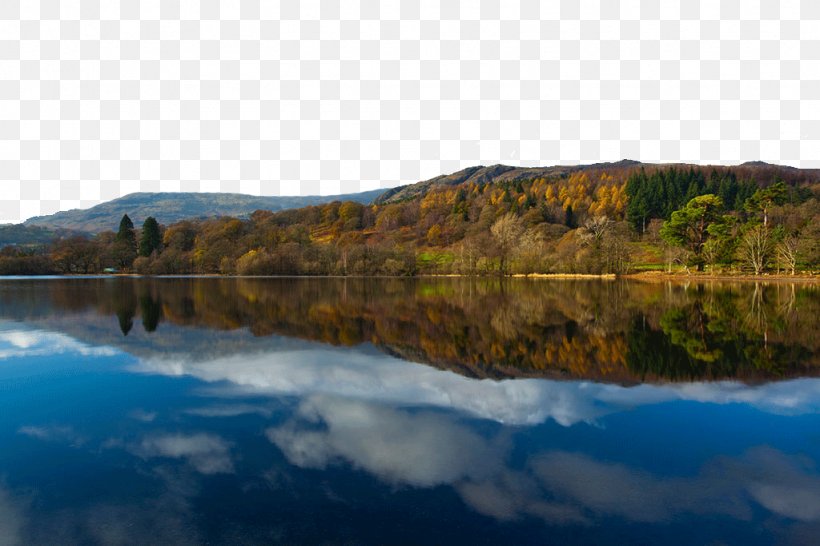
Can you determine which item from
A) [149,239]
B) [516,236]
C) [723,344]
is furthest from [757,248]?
[149,239]

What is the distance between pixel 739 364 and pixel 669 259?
71421 mm

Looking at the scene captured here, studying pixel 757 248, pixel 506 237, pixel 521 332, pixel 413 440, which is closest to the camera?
pixel 413 440

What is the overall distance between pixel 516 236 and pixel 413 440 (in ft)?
322

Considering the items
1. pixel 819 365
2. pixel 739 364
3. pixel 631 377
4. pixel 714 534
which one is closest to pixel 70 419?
pixel 714 534

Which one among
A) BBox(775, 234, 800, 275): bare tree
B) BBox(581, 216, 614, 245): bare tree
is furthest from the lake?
BBox(581, 216, 614, 245): bare tree

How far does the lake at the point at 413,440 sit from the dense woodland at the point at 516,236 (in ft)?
210

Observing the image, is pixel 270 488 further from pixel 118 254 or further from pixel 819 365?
pixel 118 254

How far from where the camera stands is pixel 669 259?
7738 cm

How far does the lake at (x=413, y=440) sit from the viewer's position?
220 inches

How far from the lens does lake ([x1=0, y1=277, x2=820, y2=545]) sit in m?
5.59

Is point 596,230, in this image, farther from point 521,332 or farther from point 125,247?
point 125,247

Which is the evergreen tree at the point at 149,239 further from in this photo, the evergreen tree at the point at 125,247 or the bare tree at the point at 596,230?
the bare tree at the point at 596,230

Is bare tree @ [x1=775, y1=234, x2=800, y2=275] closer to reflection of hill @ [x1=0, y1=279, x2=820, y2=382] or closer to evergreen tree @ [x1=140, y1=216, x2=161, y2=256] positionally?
reflection of hill @ [x1=0, y1=279, x2=820, y2=382]

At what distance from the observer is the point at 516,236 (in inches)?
4063
